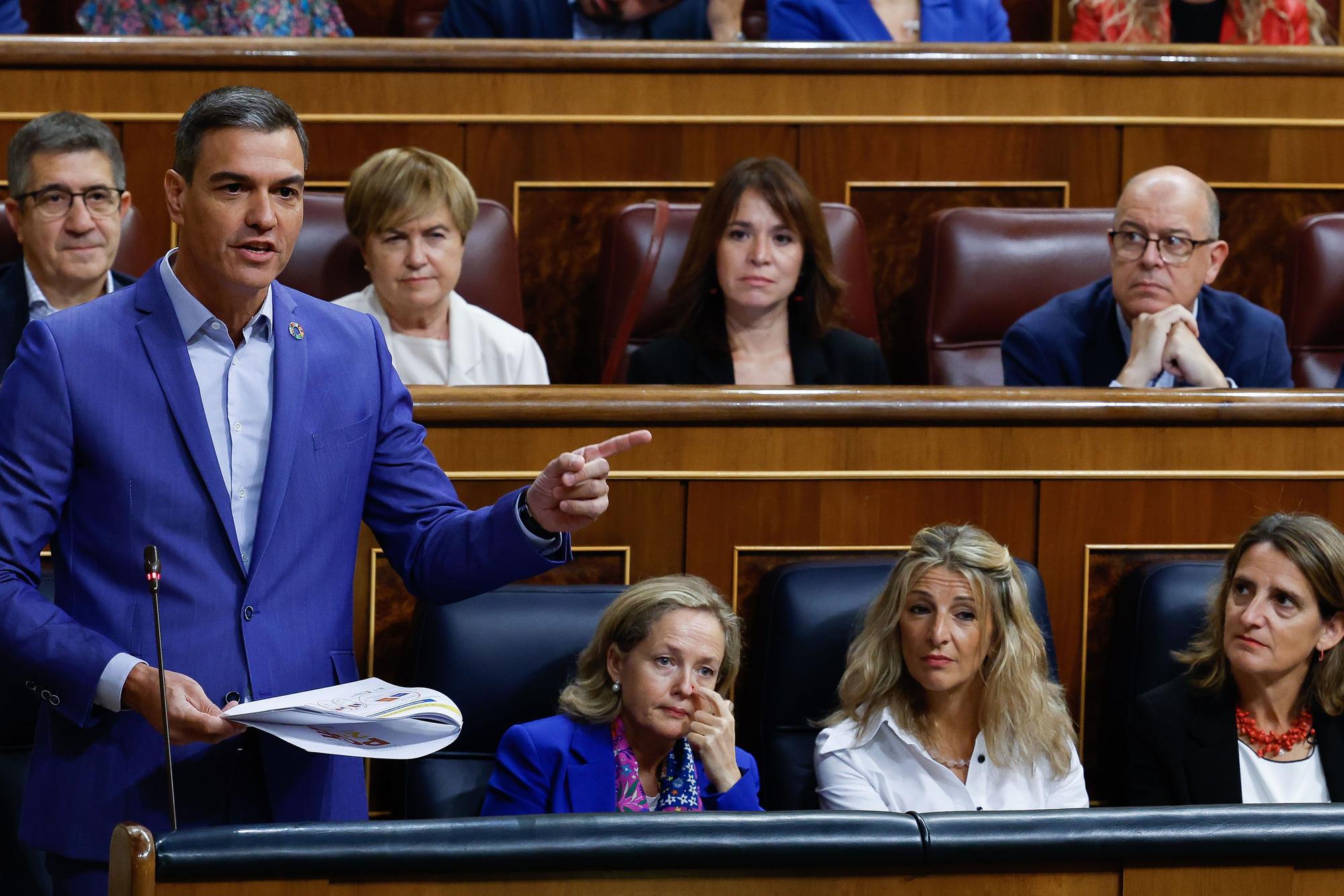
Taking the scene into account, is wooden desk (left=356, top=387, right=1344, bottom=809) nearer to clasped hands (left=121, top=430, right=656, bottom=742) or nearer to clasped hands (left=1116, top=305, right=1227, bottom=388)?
clasped hands (left=1116, top=305, right=1227, bottom=388)

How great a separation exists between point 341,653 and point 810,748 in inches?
16.7

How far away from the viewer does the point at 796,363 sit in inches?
60.1

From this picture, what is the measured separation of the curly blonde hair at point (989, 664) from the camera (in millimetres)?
1122

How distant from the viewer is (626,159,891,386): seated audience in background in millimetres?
1512

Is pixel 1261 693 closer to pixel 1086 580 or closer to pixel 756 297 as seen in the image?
pixel 1086 580

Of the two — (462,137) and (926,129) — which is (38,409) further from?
(926,129)

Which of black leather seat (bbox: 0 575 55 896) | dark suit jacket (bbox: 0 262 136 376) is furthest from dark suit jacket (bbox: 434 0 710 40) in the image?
black leather seat (bbox: 0 575 55 896)

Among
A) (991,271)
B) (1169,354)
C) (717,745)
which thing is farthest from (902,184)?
(717,745)

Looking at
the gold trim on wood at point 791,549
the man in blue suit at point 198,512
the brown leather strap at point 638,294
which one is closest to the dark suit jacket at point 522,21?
the brown leather strap at point 638,294

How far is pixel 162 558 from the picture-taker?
782 millimetres

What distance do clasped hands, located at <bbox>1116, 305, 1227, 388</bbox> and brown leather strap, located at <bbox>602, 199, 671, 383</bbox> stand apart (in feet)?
1.42

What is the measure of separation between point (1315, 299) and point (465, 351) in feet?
2.77

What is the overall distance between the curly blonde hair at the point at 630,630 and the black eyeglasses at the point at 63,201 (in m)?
0.59

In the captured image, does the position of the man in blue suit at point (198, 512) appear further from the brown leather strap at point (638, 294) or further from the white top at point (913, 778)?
the brown leather strap at point (638, 294)
